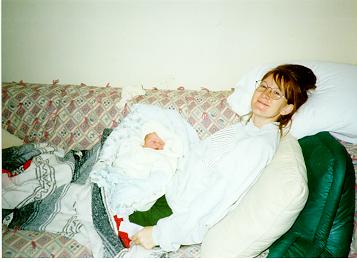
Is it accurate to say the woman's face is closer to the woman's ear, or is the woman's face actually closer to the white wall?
the woman's ear

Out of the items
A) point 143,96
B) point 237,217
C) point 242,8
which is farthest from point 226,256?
point 242,8

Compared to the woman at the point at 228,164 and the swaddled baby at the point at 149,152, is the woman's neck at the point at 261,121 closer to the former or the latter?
the woman at the point at 228,164

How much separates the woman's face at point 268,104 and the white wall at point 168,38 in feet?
1.29

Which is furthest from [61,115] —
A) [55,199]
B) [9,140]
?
[55,199]

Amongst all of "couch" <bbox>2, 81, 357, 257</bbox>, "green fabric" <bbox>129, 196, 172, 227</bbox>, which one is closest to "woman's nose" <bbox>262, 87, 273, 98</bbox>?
"couch" <bbox>2, 81, 357, 257</bbox>

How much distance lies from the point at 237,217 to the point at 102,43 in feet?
3.93

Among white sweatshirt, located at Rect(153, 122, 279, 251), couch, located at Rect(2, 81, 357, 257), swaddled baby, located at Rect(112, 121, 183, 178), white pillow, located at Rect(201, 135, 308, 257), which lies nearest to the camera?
white pillow, located at Rect(201, 135, 308, 257)

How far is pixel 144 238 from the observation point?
0.98 meters

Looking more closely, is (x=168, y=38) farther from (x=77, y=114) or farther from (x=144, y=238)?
(x=144, y=238)

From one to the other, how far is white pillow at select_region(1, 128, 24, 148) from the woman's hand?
33.3 inches

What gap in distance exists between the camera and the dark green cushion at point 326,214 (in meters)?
0.76

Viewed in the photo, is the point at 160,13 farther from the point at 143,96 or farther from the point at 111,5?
the point at 143,96

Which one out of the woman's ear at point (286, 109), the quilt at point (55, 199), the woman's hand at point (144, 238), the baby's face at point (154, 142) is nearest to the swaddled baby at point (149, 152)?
the baby's face at point (154, 142)

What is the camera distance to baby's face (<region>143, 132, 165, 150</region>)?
4.08ft
